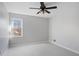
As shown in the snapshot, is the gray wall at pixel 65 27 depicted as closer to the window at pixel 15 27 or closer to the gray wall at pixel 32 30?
the gray wall at pixel 32 30

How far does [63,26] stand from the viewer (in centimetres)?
238

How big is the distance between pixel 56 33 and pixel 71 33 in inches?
24.1

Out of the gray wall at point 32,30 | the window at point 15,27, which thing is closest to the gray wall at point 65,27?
the gray wall at point 32,30

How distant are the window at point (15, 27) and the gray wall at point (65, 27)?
2.17 ft

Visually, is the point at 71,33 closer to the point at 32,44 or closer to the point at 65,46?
the point at 65,46

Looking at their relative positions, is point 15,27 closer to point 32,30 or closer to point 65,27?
point 32,30

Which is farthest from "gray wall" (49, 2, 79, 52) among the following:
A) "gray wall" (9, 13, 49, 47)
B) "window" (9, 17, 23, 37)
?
"window" (9, 17, 23, 37)

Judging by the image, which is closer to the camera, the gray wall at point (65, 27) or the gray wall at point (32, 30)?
the gray wall at point (32, 30)

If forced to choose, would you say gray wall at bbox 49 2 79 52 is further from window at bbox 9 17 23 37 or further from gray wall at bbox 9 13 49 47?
window at bbox 9 17 23 37

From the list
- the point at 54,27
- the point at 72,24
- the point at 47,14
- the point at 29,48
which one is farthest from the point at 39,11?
the point at 72,24

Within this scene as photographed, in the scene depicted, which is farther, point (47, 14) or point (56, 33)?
point (56, 33)

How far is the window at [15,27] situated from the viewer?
1926 millimetres

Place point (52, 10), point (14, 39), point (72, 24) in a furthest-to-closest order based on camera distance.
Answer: point (72, 24) → point (52, 10) → point (14, 39)

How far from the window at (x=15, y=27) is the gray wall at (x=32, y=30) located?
71 mm
